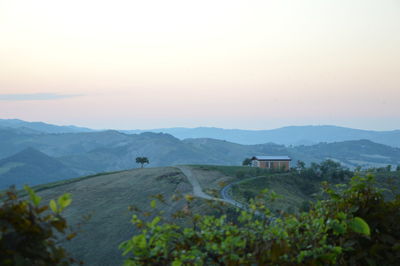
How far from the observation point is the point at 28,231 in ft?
12.1

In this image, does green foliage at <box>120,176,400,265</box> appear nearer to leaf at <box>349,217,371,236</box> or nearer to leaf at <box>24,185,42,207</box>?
leaf at <box>349,217,371,236</box>

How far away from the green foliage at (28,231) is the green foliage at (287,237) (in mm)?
1051

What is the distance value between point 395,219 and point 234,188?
64.9m

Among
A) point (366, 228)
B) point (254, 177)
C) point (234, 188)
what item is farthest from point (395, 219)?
point (254, 177)

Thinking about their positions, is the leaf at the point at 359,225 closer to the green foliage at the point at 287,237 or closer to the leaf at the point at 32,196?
the green foliage at the point at 287,237

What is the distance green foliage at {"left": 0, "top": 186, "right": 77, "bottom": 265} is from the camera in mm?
3598

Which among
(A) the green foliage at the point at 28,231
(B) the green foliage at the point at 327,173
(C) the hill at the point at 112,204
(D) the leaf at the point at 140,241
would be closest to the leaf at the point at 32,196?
(A) the green foliage at the point at 28,231

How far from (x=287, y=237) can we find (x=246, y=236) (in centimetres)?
62

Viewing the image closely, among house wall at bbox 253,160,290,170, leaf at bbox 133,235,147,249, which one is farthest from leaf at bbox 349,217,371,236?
house wall at bbox 253,160,290,170

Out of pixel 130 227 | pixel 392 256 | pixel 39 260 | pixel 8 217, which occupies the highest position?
pixel 8 217

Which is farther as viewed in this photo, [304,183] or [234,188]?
[304,183]

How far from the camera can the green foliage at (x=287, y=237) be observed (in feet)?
15.5

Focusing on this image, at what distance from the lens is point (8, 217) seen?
371 cm

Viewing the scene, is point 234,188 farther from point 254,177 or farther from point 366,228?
point 366,228
